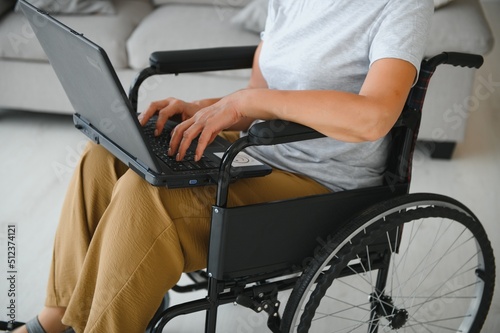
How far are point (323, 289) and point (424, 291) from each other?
0.80 metres

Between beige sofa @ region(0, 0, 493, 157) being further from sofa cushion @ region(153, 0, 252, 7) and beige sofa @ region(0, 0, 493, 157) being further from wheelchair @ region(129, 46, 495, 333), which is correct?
wheelchair @ region(129, 46, 495, 333)

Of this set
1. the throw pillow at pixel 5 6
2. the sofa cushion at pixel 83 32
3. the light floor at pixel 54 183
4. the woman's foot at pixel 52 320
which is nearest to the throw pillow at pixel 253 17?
the sofa cushion at pixel 83 32

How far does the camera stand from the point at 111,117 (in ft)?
3.86

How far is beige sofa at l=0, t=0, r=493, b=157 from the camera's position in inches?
98.2

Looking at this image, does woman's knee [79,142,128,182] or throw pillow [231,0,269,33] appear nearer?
woman's knee [79,142,128,182]

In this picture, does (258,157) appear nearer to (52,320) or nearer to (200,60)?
(200,60)

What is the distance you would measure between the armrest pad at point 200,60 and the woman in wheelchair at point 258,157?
95mm

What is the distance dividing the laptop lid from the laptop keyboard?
0.18 feet

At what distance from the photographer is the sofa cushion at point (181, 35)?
2576 millimetres

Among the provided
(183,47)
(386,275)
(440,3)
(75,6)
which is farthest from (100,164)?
(440,3)

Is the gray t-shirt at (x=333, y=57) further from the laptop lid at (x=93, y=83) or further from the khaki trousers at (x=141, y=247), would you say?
the laptop lid at (x=93, y=83)

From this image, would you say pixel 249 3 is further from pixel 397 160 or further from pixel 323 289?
pixel 323 289

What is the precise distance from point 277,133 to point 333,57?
30 centimetres

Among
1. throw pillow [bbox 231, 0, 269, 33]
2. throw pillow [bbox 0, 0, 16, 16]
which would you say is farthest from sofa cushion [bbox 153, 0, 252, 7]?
throw pillow [bbox 0, 0, 16, 16]
